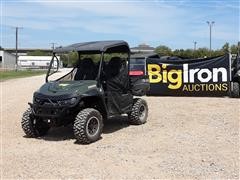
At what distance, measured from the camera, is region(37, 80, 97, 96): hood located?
9195 mm

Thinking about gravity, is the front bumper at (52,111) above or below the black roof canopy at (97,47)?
below

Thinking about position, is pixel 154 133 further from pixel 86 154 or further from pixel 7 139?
pixel 7 139

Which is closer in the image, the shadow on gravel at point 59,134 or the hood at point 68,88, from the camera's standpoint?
the hood at point 68,88

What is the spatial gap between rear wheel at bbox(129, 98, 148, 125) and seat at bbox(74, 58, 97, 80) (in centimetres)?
148

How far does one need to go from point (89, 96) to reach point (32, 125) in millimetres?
1398

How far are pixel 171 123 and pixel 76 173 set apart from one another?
479cm

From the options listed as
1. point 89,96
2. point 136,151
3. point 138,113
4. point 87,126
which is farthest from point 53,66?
point 136,151

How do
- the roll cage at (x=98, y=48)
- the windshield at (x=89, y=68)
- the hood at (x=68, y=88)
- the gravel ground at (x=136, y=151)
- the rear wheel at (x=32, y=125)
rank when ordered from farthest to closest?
the windshield at (x=89, y=68)
the roll cage at (x=98, y=48)
the rear wheel at (x=32, y=125)
the hood at (x=68, y=88)
the gravel ground at (x=136, y=151)

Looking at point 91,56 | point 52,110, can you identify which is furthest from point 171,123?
point 52,110

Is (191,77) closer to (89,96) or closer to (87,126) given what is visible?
(89,96)

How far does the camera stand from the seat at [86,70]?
10.3 meters

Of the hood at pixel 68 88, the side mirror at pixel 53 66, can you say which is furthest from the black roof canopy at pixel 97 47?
the hood at pixel 68 88

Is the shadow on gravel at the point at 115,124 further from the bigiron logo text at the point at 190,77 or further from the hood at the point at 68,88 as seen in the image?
the bigiron logo text at the point at 190,77

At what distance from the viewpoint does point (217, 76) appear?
18141mm
